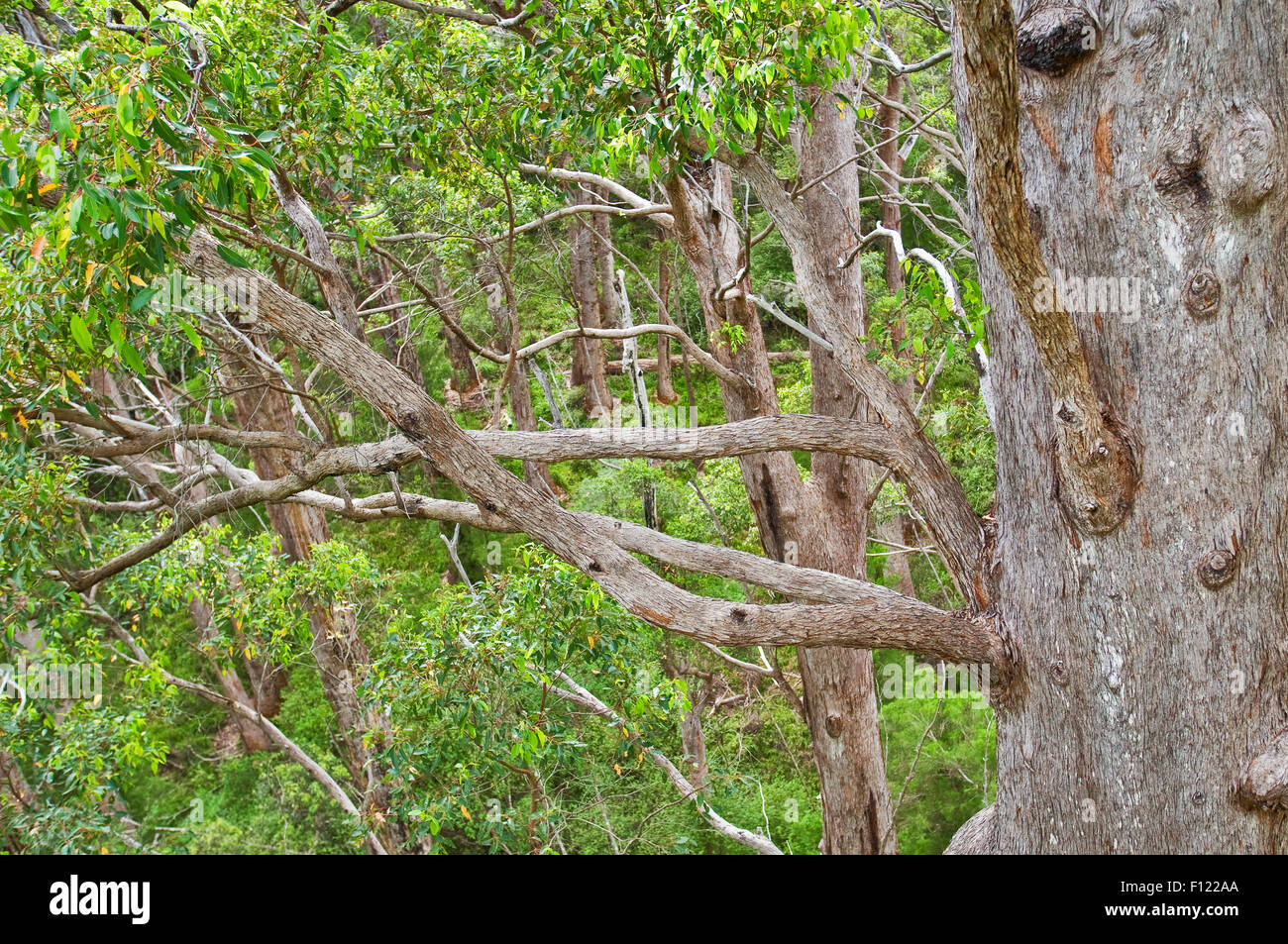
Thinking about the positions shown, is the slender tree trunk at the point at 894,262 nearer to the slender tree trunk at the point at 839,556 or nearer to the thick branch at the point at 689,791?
the slender tree trunk at the point at 839,556

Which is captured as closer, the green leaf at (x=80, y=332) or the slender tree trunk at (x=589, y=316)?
the green leaf at (x=80, y=332)

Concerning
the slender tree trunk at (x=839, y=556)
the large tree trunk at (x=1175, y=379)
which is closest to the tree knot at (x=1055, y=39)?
A: the large tree trunk at (x=1175, y=379)

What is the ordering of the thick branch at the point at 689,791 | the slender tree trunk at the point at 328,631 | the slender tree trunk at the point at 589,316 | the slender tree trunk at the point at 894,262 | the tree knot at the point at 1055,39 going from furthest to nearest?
the slender tree trunk at the point at 589,316 → the slender tree trunk at the point at 894,262 → the slender tree trunk at the point at 328,631 → the thick branch at the point at 689,791 → the tree knot at the point at 1055,39

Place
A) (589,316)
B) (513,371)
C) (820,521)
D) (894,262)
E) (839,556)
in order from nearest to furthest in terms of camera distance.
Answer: (820,521), (839,556), (513,371), (894,262), (589,316)

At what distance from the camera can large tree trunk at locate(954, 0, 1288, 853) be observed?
2742 mm

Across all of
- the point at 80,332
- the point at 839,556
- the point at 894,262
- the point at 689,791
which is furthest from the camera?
the point at 894,262

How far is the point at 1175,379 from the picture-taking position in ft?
9.31

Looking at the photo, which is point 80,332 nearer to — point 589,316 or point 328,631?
point 328,631

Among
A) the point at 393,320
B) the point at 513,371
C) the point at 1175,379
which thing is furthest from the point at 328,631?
the point at 1175,379

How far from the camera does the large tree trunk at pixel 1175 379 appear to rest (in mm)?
2742

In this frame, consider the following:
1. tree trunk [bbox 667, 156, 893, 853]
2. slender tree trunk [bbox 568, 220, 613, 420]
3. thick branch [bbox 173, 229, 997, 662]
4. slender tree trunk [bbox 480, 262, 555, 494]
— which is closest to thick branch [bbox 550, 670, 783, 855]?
tree trunk [bbox 667, 156, 893, 853]

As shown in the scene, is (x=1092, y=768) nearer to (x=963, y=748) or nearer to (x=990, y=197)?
(x=990, y=197)

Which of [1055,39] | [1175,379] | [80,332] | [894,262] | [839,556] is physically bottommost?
[839,556]

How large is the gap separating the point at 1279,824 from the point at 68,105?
4.24 metres
